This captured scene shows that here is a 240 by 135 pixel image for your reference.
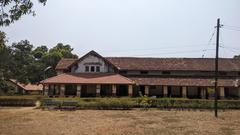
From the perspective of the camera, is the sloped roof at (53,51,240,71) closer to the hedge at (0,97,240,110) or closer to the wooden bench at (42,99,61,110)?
the hedge at (0,97,240,110)

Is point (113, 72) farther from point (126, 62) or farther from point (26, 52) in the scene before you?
point (26, 52)

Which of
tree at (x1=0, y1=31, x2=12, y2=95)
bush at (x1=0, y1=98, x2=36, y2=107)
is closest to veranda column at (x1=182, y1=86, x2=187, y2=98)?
bush at (x1=0, y1=98, x2=36, y2=107)

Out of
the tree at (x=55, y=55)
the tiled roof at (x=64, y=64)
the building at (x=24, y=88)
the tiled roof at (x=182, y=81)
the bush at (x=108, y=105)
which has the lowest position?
the bush at (x=108, y=105)

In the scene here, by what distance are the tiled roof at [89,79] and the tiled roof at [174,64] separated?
329 centimetres

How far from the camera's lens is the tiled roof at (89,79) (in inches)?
1836

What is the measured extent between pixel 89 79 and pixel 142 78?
24.8 feet

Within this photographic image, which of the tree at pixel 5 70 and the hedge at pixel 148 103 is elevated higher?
the tree at pixel 5 70

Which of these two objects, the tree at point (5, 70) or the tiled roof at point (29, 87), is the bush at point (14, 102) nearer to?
the tree at point (5, 70)

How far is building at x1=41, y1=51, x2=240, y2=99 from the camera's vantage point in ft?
156

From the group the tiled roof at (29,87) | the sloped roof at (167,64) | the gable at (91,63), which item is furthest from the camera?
the tiled roof at (29,87)

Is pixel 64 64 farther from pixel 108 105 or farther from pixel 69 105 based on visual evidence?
pixel 108 105

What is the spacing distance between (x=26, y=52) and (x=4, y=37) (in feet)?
221

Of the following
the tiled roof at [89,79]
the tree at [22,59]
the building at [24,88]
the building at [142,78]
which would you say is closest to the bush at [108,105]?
the building at [142,78]

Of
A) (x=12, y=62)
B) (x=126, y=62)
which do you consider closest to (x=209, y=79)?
(x=126, y=62)
